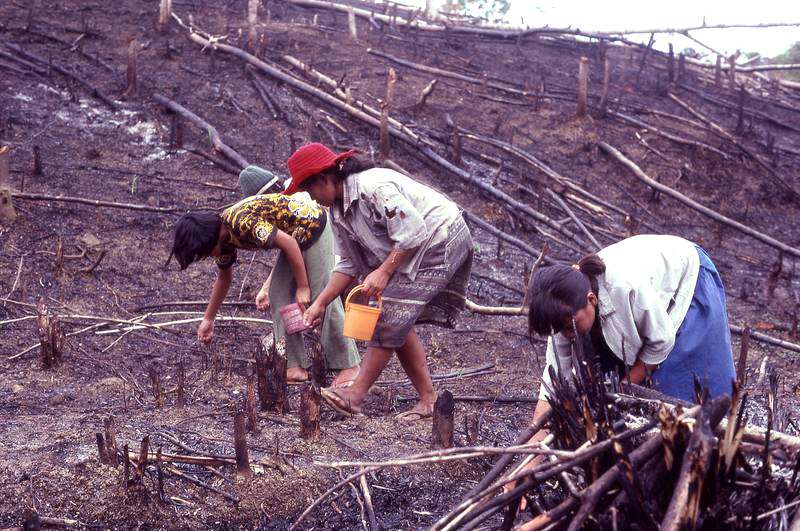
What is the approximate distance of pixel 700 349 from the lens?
3385 millimetres

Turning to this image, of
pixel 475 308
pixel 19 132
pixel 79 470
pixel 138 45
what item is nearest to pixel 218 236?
pixel 79 470

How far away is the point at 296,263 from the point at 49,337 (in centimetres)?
159

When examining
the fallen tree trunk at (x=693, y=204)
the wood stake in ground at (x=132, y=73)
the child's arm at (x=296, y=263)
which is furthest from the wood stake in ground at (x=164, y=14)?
the child's arm at (x=296, y=263)

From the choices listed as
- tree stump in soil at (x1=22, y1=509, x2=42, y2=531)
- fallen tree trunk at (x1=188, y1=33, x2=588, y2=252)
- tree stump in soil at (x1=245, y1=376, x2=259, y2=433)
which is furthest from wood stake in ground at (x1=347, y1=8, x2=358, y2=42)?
tree stump in soil at (x1=22, y1=509, x2=42, y2=531)

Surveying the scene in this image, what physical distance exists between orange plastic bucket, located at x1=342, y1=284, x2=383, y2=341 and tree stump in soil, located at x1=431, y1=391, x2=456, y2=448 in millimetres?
533

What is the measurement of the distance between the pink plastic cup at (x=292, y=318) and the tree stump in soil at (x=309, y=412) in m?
0.85

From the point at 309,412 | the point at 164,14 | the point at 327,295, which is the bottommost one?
the point at 309,412

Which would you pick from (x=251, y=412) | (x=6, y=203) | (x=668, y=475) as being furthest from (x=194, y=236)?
(x=6, y=203)

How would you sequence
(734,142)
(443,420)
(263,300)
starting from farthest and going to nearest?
(734,142) → (263,300) → (443,420)

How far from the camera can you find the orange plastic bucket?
422 centimetres

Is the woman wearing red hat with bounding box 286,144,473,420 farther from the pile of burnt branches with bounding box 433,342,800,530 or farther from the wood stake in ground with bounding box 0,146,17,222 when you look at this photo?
the wood stake in ground with bounding box 0,146,17,222

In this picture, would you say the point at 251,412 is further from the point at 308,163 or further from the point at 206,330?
the point at 308,163

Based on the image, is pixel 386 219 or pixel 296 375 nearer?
pixel 386 219

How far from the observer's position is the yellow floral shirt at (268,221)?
451 centimetres
